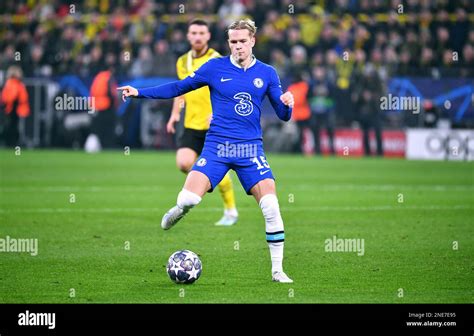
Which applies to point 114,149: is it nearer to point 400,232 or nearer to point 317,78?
point 317,78

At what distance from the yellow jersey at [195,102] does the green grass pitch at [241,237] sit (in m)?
1.44

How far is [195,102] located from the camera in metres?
14.6

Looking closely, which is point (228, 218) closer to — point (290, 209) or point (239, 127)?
point (290, 209)

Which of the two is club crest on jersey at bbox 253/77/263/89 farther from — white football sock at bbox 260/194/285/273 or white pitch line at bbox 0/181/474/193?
white pitch line at bbox 0/181/474/193

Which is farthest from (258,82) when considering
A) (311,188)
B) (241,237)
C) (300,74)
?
(300,74)

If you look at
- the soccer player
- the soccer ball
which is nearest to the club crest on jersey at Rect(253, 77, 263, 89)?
the soccer player

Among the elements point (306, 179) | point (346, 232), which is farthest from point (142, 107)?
point (346, 232)

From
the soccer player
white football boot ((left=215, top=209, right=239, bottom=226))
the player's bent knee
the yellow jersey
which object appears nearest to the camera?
the soccer player

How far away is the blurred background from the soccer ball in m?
18.3

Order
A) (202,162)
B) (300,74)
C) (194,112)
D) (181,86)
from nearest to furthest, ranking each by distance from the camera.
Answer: (202,162)
(181,86)
(194,112)
(300,74)

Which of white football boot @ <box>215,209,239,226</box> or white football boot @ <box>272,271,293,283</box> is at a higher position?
white football boot @ <box>215,209,239,226</box>

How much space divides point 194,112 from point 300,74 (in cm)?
1570

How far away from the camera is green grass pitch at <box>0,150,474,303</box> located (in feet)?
31.6

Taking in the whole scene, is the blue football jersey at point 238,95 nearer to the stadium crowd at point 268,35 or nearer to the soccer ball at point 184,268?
the soccer ball at point 184,268
